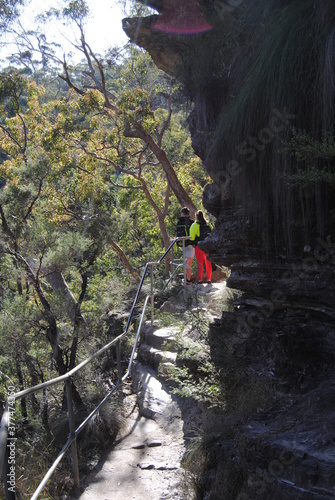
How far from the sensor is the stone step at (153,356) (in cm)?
657

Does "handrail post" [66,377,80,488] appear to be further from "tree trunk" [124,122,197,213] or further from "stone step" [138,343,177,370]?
"tree trunk" [124,122,197,213]

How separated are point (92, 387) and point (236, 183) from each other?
3925 millimetres

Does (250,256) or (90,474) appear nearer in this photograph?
(90,474)

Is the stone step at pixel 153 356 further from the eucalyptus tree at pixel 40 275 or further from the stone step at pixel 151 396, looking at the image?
the eucalyptus tree at pixel 40 275

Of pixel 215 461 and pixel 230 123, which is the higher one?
pixel 230 123

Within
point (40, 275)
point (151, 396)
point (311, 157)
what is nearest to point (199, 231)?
point (40, 275)

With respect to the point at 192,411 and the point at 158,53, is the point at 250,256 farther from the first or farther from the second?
the point at 158,53

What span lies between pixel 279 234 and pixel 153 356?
3.04 m

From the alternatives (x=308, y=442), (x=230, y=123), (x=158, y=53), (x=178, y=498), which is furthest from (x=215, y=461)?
(x=158, y=53)

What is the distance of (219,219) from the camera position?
5.92 m

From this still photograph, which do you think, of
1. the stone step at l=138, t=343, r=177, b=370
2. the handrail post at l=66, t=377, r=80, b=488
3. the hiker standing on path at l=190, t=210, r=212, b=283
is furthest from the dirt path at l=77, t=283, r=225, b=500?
the hiker standing on path at l=190, t=210, r=212, b=283

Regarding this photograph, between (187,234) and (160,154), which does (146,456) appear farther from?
(160,154)

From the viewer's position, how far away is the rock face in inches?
127

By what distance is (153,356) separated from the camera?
703 cm
